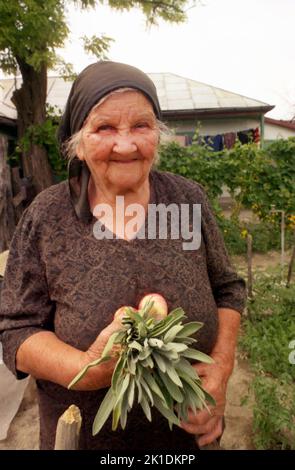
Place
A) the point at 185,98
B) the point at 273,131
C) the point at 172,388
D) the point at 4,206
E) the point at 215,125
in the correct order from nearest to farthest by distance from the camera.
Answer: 1. the point at 172,388
2. the point at 4,206
3. the point at 215,125
4. the point at 185,98
5. the point at 273,131

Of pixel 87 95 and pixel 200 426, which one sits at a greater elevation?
pixel 87 95

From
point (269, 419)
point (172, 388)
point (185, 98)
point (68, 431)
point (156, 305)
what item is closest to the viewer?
point (68, 431)

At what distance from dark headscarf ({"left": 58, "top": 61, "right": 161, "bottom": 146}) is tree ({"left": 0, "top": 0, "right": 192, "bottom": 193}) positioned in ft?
18.8

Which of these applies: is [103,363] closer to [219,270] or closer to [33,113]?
[219,270]

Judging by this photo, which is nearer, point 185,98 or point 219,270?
point 219,270

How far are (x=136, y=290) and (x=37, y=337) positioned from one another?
0.35m

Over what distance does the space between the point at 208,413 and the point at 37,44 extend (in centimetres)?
688

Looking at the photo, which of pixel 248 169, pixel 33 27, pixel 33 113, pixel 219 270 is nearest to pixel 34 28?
pixel 33 27

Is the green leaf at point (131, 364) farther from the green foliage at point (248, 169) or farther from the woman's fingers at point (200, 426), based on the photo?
the green foliage at point (248, 169)

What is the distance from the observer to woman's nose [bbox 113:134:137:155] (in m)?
1.31

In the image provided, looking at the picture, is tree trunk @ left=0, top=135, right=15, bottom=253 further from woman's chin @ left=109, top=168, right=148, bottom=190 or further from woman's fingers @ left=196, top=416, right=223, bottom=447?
woman's fingers @ left=196, top=416, right=223, bottom=447

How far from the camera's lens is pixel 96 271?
136 cm

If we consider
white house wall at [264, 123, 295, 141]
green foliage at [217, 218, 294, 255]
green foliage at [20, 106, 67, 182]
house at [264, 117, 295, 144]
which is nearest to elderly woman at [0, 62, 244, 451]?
green foliage at [217, 218, 294, 255]

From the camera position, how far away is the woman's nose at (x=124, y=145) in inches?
51.6
